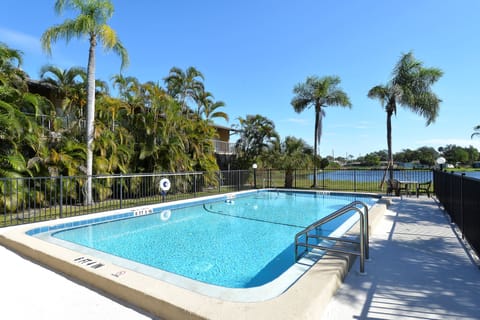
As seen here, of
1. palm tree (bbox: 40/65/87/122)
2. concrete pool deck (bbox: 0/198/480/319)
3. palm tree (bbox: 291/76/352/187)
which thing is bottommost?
concrete pool deck (bbox: 0/198/480/319)

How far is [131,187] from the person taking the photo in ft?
33.6

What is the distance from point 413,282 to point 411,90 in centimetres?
1326

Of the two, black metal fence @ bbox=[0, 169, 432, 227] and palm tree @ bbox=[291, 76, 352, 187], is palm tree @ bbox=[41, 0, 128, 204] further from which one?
palm tree @ bbox=[291, 76, 352, 187]

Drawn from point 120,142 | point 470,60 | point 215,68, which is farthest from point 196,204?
point 470,60

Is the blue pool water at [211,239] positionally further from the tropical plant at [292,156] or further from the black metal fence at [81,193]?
the tropical plant at [292,156]

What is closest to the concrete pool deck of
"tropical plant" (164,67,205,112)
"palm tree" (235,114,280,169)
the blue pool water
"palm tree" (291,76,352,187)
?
the blue pool water

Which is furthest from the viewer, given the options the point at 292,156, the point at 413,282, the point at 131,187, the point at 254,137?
the point at 254,137

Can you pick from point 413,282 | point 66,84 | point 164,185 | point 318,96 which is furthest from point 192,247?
point 318,96

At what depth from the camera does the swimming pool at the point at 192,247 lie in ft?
10.3

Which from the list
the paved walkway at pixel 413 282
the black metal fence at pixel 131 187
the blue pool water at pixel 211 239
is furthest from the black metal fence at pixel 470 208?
the black metal fence at pixel 131 187

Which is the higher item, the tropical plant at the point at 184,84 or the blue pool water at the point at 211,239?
the tropical plant at the point at 184,84

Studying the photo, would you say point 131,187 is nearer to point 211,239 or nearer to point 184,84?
point 211,239

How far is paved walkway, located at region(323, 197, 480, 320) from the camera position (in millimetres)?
2613

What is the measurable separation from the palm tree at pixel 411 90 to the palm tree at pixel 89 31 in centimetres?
1349
